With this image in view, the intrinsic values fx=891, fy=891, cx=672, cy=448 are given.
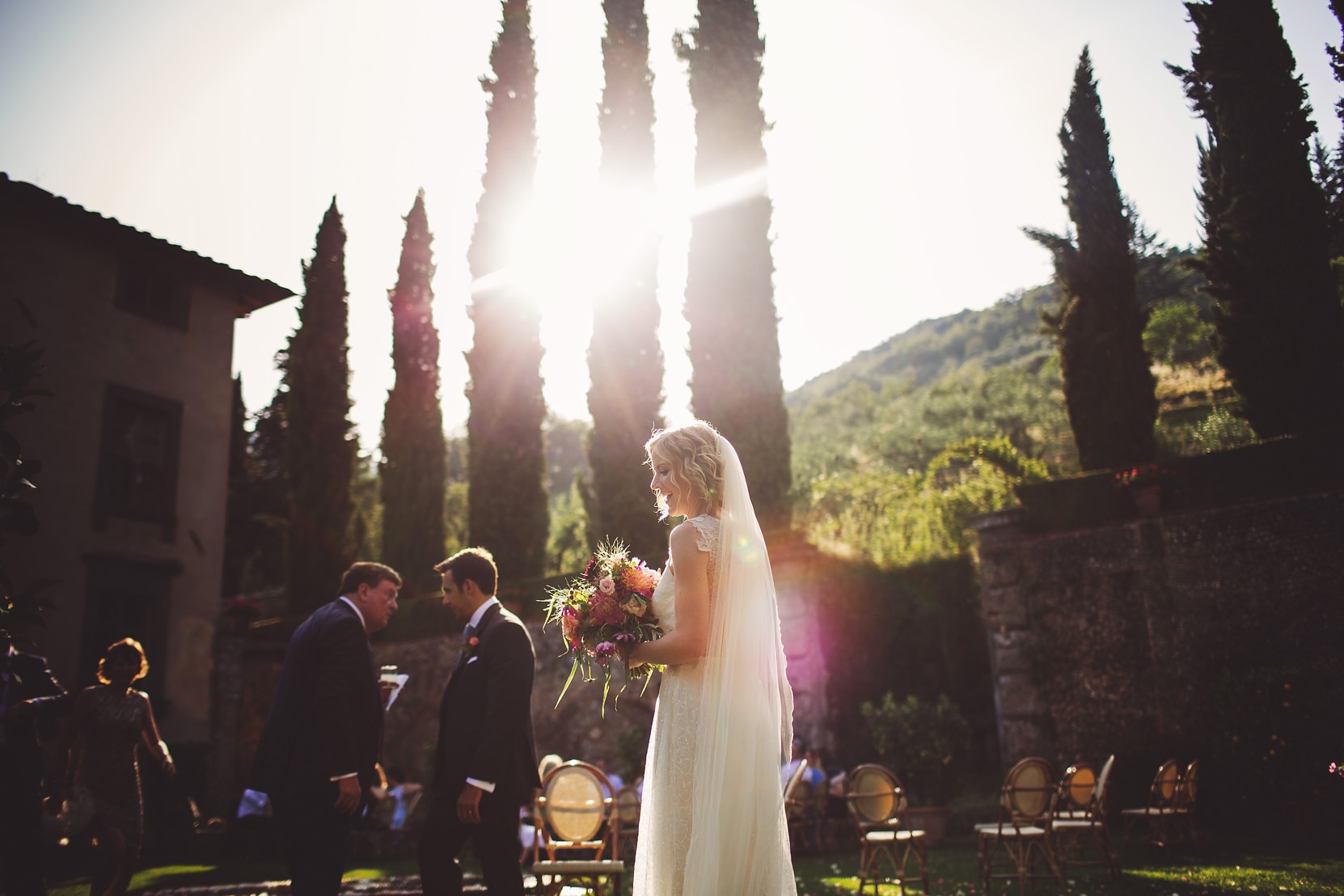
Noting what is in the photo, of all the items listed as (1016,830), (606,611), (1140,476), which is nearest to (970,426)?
(1140,476)

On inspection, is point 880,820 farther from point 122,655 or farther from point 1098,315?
point 1098,315

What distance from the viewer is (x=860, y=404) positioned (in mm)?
64875

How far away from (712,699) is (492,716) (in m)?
1.64

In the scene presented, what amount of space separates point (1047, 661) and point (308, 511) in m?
15.5

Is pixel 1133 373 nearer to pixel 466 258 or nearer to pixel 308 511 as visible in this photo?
pixel 466 258

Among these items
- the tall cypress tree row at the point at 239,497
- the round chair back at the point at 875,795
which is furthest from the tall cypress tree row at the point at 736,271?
the tall cypress tree row at the point at 239,497

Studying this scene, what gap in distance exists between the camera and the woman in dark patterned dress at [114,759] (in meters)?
5.89

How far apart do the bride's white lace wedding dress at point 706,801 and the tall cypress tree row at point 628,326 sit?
1123 centimetres

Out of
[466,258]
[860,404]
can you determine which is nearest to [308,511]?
[466,258]

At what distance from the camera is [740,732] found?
138 inches

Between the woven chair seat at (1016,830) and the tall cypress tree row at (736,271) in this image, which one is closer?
the woven chair seat at (1016,830)

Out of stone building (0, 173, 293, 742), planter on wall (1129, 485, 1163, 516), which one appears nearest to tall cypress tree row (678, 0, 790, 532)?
planter on wall (1129, 485, 1163, 516)

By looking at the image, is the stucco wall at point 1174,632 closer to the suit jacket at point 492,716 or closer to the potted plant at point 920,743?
the potted plant at point 920,743

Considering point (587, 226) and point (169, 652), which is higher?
point (587, 226)
